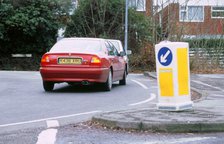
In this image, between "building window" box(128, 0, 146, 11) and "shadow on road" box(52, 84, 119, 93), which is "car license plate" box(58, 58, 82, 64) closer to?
"shadow on road" box(52, 84, 119, 93)

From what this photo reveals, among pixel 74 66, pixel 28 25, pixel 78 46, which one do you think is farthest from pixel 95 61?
pixel 28 25

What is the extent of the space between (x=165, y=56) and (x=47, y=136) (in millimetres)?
2648

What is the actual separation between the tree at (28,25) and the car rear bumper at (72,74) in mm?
21256

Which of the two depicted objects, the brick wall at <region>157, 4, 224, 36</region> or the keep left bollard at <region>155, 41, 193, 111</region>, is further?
the brick wall at <region>157, 4, 224, 36</region>

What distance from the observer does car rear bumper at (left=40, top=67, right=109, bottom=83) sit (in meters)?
13.5

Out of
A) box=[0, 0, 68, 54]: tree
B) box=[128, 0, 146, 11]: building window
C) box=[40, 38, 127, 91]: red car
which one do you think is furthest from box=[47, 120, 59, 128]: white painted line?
box=[128, 0, 146, 11]: building window

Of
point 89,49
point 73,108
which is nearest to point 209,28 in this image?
point 89,49

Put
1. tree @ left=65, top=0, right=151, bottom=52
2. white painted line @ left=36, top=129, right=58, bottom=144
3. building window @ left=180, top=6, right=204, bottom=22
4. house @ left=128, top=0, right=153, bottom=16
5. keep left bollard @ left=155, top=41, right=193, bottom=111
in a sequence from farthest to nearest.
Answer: tree @ left=65, top=0, right=151, bottom=52
house @ left=128, top=0, right=153, bottom=16
building window @ left=180, top=6, right=204, bottom=22
keep left bollard @ left=155, top=41, right=193, bottom=111
white painted line @ left=36, top=129, right=58, bottom=144

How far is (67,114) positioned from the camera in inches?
372

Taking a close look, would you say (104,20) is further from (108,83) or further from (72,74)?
(72,74)

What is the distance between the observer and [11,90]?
558 inches

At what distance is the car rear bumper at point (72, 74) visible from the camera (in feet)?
44.4

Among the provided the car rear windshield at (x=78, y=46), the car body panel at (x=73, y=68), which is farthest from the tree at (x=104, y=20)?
the car body panel at (x=73, y=68)

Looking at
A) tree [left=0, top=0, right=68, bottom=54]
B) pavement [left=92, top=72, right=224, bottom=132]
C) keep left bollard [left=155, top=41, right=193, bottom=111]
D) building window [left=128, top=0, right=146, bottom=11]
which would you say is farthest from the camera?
building window [left=128, top=0, right=146, bottom=11]
